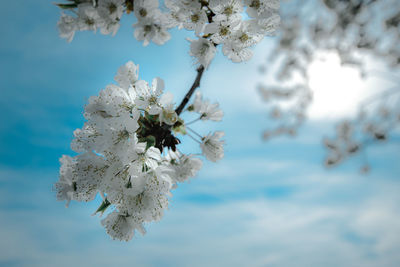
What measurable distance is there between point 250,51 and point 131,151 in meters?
0.77

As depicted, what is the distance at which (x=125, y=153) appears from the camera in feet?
3.46

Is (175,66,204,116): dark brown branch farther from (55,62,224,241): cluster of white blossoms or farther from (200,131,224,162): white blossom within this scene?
(200,131,224,162): white blossom

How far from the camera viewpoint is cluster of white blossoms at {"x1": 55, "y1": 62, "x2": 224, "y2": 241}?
109cm

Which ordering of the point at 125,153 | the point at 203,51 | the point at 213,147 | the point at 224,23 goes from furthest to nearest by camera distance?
the point at 213,147, the point at 203,51, the point at 224,23, the point at 125,153

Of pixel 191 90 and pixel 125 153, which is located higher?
pixel 191 90

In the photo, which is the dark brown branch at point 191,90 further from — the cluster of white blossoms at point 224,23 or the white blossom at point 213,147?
the white blossom at point 213,147

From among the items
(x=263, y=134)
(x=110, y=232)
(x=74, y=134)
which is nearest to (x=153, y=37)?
(x=74, y=134)

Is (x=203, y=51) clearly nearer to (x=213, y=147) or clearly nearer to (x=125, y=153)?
(x=213, y=147)

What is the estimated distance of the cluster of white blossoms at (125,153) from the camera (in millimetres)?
1087

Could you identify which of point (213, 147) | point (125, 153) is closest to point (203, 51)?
point (213, 147)

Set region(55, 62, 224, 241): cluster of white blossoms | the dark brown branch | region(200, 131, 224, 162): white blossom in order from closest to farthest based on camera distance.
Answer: region(55, 62, 224, 241): cluster of white blossoms, the dark brown branch, region(200, 131, 224, 162): white blossom

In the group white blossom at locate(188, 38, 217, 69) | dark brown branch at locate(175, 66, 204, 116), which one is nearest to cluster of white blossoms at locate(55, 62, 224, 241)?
dark brown branch at locate(175, 66, 204, 116)

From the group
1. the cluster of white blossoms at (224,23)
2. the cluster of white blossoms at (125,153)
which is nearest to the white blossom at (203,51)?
the cluster of white blossoms at (224,23)

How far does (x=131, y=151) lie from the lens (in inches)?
41.6
